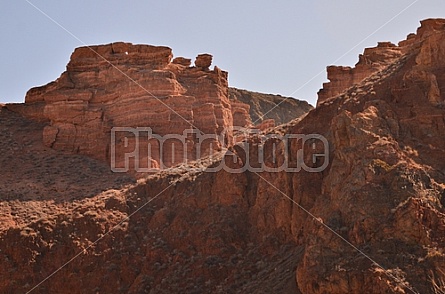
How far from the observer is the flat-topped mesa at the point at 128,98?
40406 millimetres

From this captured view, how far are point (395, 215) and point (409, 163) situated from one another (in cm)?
241

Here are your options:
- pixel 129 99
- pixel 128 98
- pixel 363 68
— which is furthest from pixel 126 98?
pixel 363 68

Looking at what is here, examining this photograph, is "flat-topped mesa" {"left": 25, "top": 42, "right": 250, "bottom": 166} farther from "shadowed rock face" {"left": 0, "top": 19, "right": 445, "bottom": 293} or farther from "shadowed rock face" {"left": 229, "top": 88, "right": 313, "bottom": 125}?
"shadowed rock face" {"left": 229, "top": 88, "right": 313, "bottom": 125}

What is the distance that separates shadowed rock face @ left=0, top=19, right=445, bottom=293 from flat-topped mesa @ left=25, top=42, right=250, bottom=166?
20.2 ft

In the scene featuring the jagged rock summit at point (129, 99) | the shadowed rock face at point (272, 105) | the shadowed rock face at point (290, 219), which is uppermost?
the shadowed rock face at point (272, 105)

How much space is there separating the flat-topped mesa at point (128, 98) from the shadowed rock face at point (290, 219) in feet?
20.2

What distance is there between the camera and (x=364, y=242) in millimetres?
20984

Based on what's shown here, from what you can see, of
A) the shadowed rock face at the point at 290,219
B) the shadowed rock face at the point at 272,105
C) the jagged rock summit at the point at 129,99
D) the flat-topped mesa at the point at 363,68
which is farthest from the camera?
the shadowed rock face at the point at 272,105

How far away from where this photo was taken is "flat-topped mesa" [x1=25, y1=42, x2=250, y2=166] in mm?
40406

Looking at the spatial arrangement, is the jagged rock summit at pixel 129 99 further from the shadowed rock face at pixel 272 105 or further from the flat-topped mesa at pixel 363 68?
the shadowed rock face at pixel 272 105

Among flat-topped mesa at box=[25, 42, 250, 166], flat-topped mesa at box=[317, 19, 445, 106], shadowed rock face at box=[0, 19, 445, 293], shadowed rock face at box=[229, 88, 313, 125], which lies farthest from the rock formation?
shadowed rock face at box=[229, 88, 313, 125]

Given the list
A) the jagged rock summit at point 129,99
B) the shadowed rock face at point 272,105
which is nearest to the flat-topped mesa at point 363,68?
the jagged rock summit at point 129,99

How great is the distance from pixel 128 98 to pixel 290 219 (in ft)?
55.9

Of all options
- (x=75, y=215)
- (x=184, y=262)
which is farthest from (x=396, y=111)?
(x=75, y=215)
